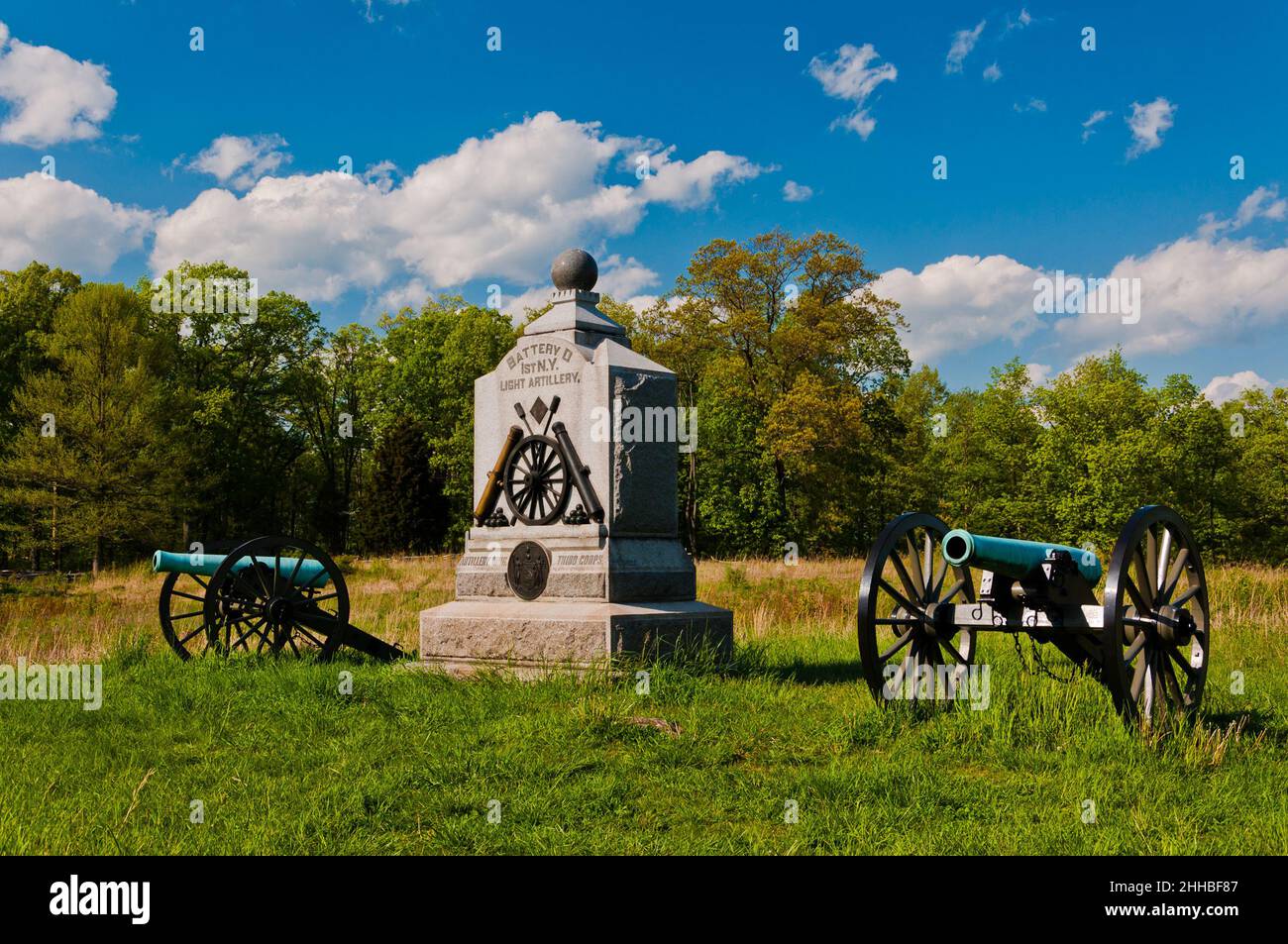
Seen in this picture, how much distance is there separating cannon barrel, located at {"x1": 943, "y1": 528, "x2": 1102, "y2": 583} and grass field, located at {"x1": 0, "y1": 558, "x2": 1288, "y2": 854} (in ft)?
2.74

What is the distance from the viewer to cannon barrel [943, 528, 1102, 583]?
20.5 feet

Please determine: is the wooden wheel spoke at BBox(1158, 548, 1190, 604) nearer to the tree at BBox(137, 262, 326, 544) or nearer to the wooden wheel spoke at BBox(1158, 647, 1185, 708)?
the wooden wheel spoke at BBox(1158, 647, 1185, 708)

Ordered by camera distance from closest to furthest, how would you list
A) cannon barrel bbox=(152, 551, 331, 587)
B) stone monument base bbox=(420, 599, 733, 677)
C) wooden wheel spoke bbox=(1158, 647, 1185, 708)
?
wooden wheel spoke bbox=(1158, 647, 1185, 708) → stone monument base bbox=(420, 599, 733, 677) → cannon barrel bbox=(152, 551, 331, 587)

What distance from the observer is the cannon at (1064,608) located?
20.6 feet

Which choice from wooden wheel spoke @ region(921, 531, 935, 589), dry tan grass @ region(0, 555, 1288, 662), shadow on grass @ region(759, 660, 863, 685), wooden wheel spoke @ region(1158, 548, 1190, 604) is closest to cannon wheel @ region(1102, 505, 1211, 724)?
wooden wheel spoke @ region(1158, 548, 1190, 604)

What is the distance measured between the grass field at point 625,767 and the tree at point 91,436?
27.6 metres

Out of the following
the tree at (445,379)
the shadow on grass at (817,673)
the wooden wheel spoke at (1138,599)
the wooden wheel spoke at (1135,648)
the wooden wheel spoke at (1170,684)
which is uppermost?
the tree at (445,379)

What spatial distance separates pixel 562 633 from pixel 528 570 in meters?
0.96

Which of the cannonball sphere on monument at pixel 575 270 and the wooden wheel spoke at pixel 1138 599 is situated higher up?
the cannonball sphere on monument at pixel 575 270

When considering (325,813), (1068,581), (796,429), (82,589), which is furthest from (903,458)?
(325,813)

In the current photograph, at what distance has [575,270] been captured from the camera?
34.0 ft

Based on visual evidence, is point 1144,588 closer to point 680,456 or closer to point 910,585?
point 910,585

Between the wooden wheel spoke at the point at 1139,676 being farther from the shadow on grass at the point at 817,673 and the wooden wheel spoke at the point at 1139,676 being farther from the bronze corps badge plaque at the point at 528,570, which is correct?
the bronze corps badge plaque at the point at 528,570

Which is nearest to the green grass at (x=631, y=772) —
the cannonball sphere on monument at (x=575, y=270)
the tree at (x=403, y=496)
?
the cannonball sphere on monument at (x=575, y=270)
